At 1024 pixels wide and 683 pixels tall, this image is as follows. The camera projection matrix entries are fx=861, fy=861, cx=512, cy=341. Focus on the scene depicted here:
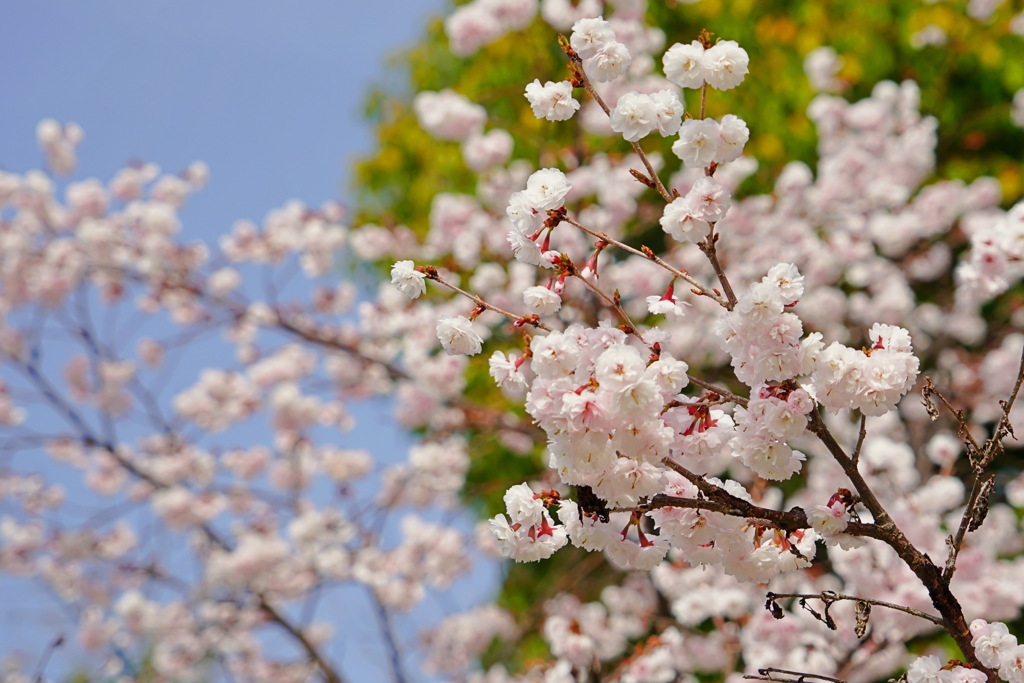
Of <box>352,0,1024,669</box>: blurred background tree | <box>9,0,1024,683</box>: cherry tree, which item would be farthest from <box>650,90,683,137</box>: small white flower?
<box>352,0,1024,669</box>: blurred background tree

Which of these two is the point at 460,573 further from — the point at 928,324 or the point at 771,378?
the point at 771,378

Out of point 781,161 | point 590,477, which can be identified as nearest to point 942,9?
point 781,161

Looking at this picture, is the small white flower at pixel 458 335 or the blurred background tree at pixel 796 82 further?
the blurred background tree at pixel 796 82

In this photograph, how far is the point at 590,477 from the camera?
1437 millimetres

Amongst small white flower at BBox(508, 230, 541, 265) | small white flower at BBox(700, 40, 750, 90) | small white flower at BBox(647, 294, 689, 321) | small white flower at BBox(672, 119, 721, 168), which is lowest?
small white flower at BBox(647, 294, 689, 321)

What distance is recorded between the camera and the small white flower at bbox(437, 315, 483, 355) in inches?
60.2

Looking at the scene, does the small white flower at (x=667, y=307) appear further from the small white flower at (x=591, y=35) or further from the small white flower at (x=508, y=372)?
the small white flower at (x=591, y=35)

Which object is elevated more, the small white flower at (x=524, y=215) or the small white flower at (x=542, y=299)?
the small white flower at (x=524, y=215)

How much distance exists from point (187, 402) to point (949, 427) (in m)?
4.87

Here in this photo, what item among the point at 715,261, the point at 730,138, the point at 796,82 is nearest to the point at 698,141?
the point at 730,138

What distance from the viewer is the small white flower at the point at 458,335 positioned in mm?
1528

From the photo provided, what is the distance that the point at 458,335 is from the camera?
5.04ft

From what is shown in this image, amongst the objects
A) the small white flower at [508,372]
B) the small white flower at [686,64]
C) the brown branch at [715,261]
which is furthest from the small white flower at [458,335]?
the small white flower at [686,64]

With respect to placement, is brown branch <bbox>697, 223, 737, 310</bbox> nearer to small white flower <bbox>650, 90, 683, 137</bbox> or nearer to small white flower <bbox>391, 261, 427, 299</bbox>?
small white flower <bbox>650, 90, 683, 137</bbox>
